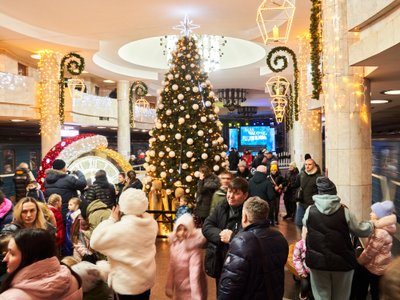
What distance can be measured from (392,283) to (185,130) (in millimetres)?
7886

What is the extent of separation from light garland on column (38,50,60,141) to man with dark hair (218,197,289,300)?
14224 mm

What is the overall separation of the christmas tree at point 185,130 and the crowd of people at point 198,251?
3.63 m

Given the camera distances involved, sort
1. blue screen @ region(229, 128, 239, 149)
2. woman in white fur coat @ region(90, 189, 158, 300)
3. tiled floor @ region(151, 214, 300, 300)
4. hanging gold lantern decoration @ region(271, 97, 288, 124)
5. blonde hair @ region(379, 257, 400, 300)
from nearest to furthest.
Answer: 1. blonde hair @ region(379, 257, 400, 300)
2. woman in white fur coat @ region(90, 189, 158, 300)
3. tiled floor @ region(151, 214, 300, 300)
4. hanging gold lantern decoration @ region(271, 97, 288, 124)
5. blue screen @ region(229, 128, 239, 149)

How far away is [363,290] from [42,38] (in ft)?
43.6

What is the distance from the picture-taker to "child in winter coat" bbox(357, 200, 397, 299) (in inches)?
169

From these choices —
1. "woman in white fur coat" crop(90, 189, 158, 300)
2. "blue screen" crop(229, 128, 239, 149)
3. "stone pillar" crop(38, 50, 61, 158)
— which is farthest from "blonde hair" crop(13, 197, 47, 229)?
"blue screen" crop(229, 128, 239, 149)

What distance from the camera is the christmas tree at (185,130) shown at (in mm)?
9109

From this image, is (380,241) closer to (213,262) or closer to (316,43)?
(213,262)

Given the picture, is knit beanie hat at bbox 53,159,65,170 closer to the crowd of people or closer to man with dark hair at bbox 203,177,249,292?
the crowd of people

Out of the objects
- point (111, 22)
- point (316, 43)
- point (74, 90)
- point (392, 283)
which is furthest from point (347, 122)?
point (74, 90)

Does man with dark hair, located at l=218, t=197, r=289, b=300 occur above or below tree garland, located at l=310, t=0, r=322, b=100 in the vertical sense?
below

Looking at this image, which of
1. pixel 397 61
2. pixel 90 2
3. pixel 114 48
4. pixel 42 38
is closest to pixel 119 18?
pixel 90 2

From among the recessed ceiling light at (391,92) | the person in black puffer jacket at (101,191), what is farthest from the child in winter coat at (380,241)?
the recessed ceiling light at (391,92)

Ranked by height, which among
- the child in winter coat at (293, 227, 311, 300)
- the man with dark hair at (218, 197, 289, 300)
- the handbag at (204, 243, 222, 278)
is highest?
the man with dark hair at (218, 197, 289, 300)
